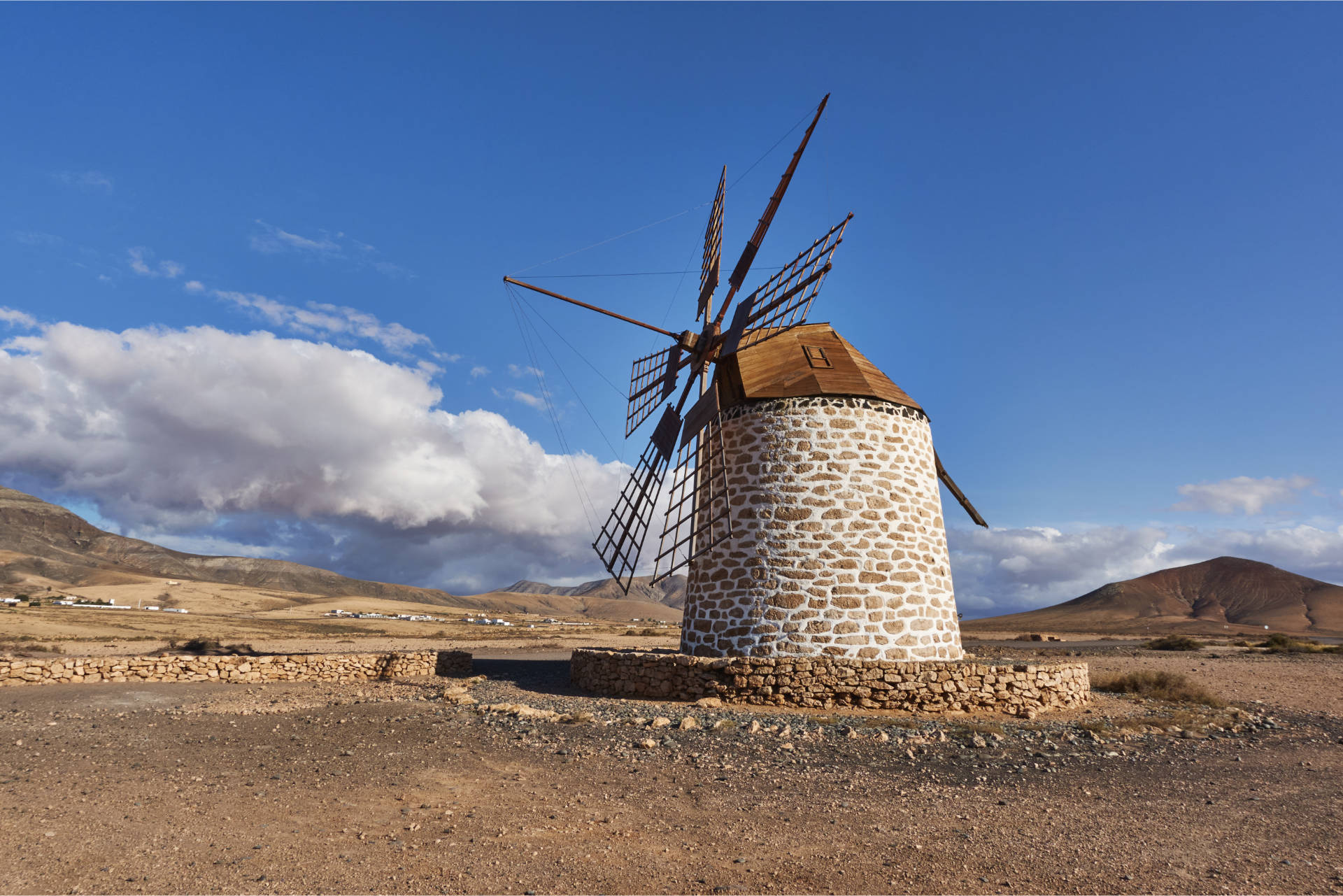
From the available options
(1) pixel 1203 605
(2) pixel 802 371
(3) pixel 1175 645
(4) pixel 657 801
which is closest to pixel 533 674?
(2) pixel 802 371

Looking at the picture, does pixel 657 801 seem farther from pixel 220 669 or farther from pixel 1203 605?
pixel 1203 605

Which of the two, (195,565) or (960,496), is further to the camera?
(195,565)

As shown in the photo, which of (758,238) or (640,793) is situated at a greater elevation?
(758,238)

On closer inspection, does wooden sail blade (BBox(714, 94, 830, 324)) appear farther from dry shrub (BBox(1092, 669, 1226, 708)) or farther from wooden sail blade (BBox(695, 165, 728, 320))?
dry shrub (BBox(1092, 669, 1226, 708))

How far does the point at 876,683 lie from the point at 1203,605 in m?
93.0

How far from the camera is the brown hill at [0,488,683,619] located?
10994 centimetres

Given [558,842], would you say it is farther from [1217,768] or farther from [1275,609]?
[1275,609]

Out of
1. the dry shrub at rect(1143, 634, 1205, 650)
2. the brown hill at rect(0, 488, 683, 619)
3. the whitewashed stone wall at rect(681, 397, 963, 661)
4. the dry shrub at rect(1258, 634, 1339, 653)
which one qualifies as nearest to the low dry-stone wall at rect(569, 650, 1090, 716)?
the whitewashed stone wall at rect(681, 397, 963, 661)

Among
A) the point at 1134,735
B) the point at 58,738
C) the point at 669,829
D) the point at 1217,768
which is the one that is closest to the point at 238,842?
the point at 669,829

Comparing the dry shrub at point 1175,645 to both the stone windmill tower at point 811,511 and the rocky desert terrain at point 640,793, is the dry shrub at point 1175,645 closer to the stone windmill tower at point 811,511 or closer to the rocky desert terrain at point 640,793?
the rocky desert terrain at point 640,793

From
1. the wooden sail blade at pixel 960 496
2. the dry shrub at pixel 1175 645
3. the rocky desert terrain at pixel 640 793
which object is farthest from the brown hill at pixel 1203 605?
the rocky desert terrain at pixel 640 793

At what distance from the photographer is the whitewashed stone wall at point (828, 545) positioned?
12.7 metres

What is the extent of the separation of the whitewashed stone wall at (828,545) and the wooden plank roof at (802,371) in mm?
223

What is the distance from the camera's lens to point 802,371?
47.2 feet
